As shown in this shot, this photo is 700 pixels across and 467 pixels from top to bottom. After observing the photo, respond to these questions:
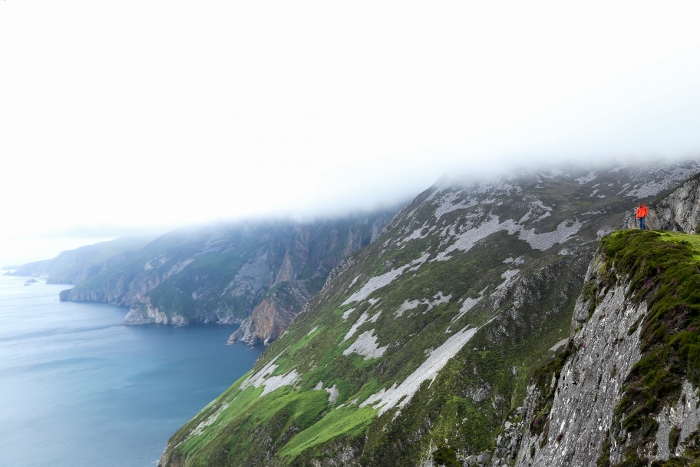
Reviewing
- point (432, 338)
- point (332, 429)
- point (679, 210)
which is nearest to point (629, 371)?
point (679, 210)

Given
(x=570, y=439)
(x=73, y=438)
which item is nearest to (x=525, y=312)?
(x=570, y=439)

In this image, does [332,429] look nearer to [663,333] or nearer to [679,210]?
[663,333]

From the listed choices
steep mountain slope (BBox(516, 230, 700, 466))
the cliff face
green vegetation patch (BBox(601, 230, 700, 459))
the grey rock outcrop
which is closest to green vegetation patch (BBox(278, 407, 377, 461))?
steep mountain slope (BBox(516, 230, 700, 466))

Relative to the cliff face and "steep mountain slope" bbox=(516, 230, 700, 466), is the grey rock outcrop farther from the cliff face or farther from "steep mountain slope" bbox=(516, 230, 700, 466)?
the cliff face

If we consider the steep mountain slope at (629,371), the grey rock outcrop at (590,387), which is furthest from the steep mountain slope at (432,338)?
the steep mountain slope at (629,371)

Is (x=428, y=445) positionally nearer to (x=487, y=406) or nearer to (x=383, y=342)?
(x=487, y=406)

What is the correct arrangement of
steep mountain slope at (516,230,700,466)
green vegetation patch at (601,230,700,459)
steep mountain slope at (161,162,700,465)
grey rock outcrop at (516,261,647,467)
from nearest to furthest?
steep mountain slope at (516,230,700,466) → green vegetation patch at (601,230,700,459) → grey rock outcrop at (516,261,647,467) → steep mountain slope at (161,162,700,465)
